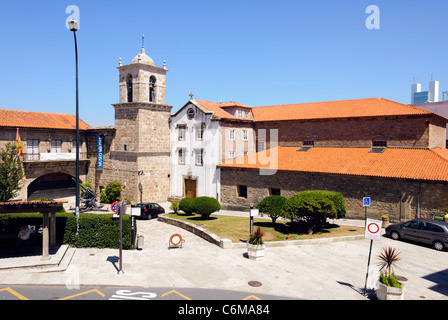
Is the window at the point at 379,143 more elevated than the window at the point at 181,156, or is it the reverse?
the window at the point at 379,143

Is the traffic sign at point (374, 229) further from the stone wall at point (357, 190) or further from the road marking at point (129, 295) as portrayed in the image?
the stone wall at point (357, 190)

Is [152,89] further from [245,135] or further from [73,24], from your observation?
[73,24]

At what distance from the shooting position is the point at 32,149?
35.0 metres

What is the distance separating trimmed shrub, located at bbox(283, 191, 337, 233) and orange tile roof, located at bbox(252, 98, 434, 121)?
41.4 feet

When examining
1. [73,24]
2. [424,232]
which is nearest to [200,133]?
[73,24]

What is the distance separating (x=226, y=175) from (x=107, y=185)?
13792mm

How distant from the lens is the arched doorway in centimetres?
3691

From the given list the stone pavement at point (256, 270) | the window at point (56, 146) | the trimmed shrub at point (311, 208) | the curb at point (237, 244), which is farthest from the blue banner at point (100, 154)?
the trimmed shrub at point (311, 208)

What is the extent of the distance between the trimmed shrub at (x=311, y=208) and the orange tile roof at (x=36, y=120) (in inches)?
1101

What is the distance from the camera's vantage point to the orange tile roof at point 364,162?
24.1 metres

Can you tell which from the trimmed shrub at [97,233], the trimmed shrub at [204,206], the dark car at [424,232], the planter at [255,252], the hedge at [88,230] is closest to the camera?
the planter at [255,252]

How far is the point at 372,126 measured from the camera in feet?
98.1

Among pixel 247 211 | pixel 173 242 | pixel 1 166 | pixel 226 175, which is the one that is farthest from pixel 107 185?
pixel 173 242

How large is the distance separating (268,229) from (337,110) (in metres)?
16.2
